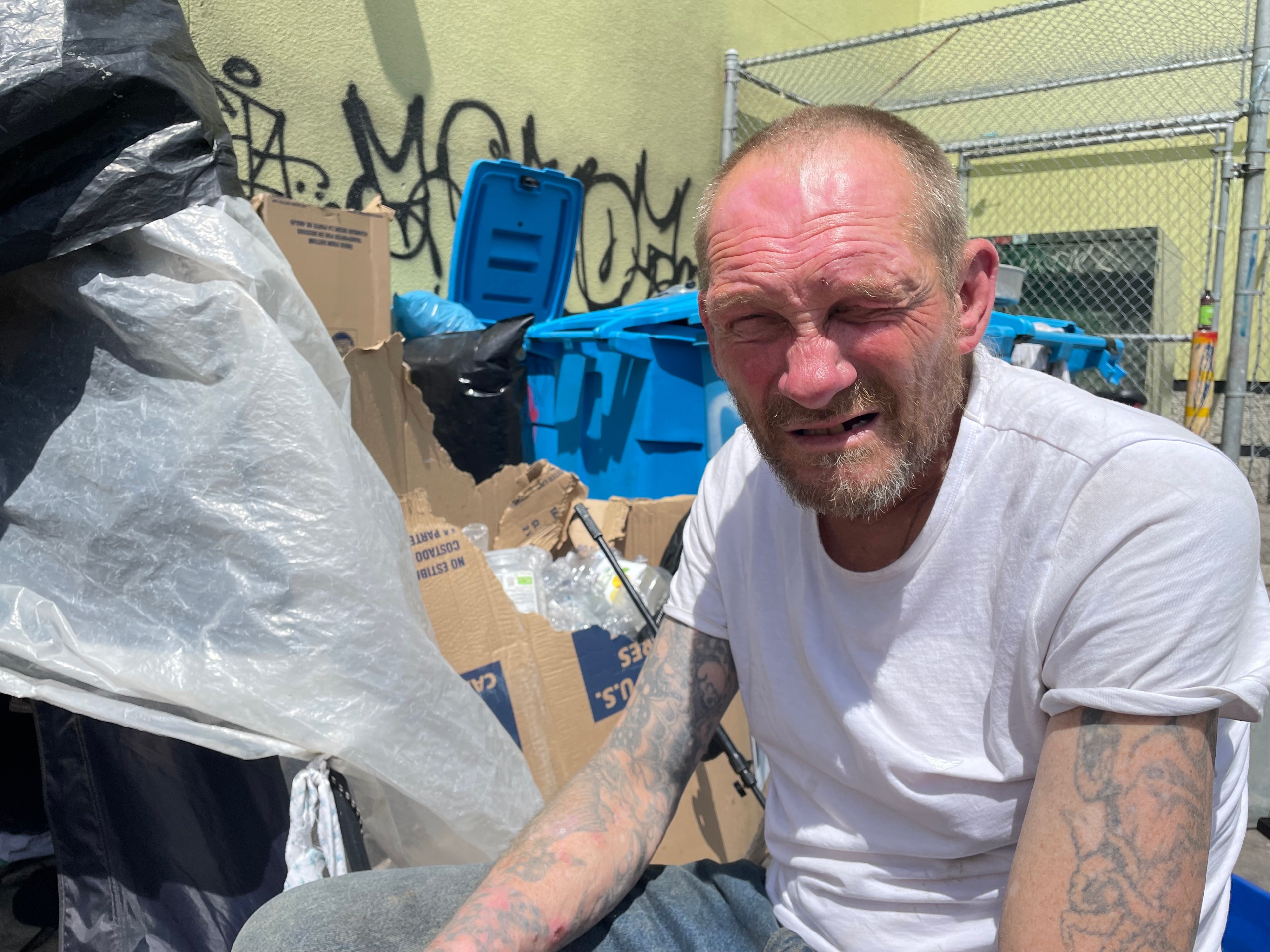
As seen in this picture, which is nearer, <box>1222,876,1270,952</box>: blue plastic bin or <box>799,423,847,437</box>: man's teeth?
<box>799,423,847,437</box>: man's teeth

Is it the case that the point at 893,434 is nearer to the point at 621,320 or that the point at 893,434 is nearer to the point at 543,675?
the point at 543,675

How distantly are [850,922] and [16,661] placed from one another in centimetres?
134

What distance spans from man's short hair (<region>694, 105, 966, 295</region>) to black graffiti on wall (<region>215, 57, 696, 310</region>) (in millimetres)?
3604

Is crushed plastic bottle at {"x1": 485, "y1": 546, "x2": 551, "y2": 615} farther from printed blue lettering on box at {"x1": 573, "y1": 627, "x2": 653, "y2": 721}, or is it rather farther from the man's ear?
the man's ear

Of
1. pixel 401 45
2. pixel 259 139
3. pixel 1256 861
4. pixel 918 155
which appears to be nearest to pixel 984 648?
pixel 918 155

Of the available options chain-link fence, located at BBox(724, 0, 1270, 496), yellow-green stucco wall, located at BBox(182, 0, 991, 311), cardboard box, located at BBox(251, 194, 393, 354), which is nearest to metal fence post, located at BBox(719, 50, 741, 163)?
chain-link fence, located at BBox(724, 0, 1270, 496)

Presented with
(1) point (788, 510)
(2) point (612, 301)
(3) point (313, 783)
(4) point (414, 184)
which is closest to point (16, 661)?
(3) point (313, 783)

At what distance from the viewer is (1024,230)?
789 cm

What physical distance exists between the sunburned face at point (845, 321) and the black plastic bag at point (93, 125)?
42.8 inches

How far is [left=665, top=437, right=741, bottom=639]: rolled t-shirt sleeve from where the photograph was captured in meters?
1.46

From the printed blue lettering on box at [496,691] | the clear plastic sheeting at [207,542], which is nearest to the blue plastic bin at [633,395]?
the printed blue lettering on box at [496,691]

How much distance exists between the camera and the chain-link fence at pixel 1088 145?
6266mm

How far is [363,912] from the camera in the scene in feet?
4.10

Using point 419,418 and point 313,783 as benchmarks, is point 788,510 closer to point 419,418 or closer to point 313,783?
point 313,783
